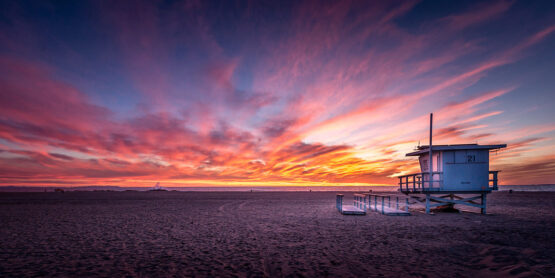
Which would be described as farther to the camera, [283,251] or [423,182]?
[423,182]

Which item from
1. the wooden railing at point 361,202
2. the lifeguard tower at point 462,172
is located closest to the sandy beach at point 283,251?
the lifeguard tower at point 462,172

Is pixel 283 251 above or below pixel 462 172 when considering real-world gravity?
below

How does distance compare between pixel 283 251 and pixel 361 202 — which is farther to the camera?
pixel 361 202

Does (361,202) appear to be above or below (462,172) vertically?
below

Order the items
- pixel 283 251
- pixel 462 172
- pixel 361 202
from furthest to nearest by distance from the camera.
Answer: pixel 361 202
pixel 462 172
pixel 283 251

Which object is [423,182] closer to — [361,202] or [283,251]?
[361,202]

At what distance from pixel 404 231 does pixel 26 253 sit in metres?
14.4

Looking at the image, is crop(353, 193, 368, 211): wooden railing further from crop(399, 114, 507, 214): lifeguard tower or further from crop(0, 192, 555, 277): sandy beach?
crop(0, 192, 555, 277): sandy beach

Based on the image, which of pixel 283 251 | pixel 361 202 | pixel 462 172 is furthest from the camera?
pixel 361 202

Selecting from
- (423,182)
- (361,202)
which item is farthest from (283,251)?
(361,202)

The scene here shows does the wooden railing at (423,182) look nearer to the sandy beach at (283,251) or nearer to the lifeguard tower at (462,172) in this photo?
the lifeguard tower at (462,172)

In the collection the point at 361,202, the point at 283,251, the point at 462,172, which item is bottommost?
the point at 361,202

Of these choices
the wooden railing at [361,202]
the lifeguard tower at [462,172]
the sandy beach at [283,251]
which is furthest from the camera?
the wooden railing at [361,202]

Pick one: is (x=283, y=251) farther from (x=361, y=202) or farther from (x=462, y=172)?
(x=361, y=202)
